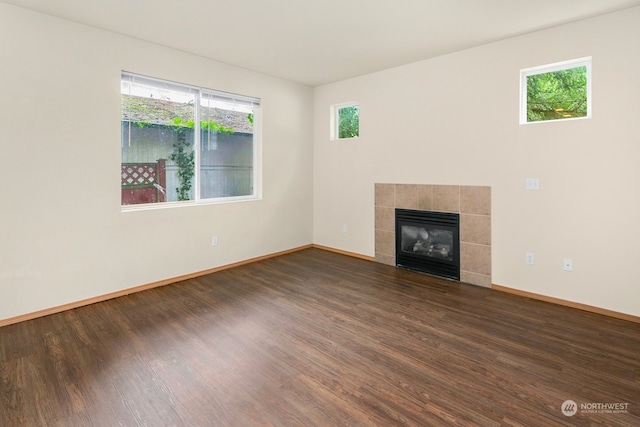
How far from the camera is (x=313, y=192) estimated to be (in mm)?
5652

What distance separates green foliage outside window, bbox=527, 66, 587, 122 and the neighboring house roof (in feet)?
11.6

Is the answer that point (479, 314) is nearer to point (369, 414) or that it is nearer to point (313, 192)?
point (369, 414)

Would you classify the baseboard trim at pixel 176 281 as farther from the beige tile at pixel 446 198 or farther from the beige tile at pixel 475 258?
the beige tile at pixel 446 198

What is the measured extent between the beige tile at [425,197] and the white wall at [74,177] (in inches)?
105

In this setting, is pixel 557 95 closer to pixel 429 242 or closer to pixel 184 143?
pixel 429 242

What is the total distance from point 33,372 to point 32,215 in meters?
1.46

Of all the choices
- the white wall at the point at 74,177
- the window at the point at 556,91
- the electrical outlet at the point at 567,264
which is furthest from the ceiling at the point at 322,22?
the electrical outlet at the point at 567,264

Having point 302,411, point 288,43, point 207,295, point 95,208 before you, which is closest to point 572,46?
point 288,43

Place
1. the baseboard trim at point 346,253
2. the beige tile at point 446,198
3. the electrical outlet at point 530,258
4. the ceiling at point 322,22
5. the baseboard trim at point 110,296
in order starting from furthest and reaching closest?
the baseboard trim at point 346,253 → the beige tile at point 446,198 → the electrical outlet at point 530,258 → the baseboard trim at point 110,296 → the ceiling at point 322,22

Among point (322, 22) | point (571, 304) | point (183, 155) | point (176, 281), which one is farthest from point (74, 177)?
point (571, 304)

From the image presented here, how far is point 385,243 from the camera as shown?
15.4 feet

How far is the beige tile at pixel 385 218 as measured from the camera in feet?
15.0

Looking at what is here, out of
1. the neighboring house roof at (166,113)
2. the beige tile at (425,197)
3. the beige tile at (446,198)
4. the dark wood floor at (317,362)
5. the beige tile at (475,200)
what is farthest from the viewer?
the beige tile at (425,197)

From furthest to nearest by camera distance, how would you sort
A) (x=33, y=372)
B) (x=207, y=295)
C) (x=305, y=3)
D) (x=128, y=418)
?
1. (x=207, y=295)
2. (x=305, y=3)
3. (x=33, y=372)
4. (x=128, y=418)
